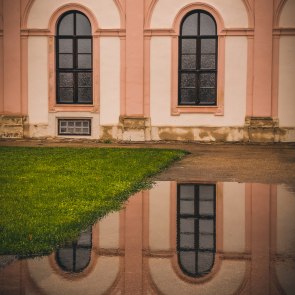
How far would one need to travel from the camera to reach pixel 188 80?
1867cm

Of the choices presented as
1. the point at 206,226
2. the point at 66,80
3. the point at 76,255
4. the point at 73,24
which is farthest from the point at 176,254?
the point at 73,24

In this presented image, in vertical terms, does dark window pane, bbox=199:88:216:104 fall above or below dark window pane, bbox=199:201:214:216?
above

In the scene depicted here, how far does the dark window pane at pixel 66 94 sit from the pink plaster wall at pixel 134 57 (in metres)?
1.89

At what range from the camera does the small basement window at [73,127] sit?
62.3ft

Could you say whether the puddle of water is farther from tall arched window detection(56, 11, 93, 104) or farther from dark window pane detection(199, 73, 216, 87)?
tall arched window detection(56, 11, 93, 104)

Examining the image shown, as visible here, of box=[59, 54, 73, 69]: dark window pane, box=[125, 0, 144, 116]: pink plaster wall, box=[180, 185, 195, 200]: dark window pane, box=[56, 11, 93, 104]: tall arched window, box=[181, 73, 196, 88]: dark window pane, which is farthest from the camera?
box=[59, 54, 73, 69]: dark window pane

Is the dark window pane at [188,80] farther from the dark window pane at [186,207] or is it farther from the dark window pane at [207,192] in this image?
the dark window pane at [186,207]

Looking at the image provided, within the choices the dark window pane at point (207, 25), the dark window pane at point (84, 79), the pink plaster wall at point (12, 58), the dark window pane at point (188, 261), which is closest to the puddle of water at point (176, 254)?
the dark window pane at point (188, 261)

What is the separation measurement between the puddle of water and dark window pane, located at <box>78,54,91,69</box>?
11722mm

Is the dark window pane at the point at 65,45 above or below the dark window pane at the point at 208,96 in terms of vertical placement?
above

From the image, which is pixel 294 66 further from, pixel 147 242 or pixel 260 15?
pixel 147 242

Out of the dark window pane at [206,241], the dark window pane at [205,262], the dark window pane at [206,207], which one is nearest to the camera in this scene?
the dark window pane at [205,262]

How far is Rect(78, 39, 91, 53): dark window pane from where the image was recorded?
1895 centimetres

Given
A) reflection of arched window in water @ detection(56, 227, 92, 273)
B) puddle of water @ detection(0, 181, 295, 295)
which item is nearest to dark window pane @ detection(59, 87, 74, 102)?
puddle of water @ detection(0, 181, 295, 295)
